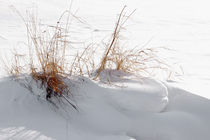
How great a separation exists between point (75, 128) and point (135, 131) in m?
0.35

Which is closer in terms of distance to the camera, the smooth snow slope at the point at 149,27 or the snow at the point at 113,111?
the snow at the point at 113,111

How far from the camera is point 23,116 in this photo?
1434mm

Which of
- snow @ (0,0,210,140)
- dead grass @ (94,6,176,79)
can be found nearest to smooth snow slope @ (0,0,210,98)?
snow @ (0,0,210,140)

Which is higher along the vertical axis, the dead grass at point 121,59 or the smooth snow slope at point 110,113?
the dead grass at point 121,59

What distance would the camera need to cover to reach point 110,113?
5.07 ft

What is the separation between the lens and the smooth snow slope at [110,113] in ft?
4.59

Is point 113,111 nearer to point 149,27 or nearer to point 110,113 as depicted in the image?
point 110,113

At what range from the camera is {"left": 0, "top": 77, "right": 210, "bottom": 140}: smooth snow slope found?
4.59 feet

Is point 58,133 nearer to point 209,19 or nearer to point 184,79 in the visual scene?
point 184,79

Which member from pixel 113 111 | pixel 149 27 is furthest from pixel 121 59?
pixel 149 27

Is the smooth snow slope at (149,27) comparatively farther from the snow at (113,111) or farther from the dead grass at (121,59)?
the dead grass at (121,59)

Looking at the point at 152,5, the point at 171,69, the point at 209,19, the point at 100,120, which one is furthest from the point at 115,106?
the point at 152,5

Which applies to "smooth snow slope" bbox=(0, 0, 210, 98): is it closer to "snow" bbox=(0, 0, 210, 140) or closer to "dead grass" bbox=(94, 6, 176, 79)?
"snow" bbox=(0, 0, 210, 140)

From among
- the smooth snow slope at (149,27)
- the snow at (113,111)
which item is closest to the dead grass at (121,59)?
the snow at (113,111)
